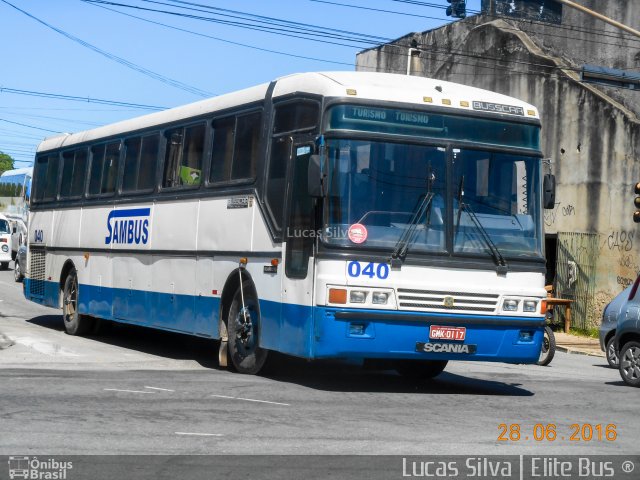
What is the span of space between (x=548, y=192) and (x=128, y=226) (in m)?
7.19

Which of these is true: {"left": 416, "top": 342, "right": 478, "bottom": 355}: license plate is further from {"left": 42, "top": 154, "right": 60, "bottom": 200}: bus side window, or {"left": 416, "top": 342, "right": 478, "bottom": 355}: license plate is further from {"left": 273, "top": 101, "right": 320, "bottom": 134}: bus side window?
{"left": 42, "top": 154, "right": 60, "bottom": 200}: bus side window

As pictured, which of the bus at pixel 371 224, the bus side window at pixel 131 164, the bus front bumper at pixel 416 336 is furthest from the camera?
the bus side window at pixel 131 164

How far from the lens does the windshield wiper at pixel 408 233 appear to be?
491 inches

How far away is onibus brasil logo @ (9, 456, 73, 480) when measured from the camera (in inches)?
291

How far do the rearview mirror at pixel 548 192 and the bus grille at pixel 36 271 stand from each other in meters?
11.3

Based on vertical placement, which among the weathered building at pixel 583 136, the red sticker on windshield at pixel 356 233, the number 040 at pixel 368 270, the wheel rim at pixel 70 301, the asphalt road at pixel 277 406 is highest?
the weathered building at pixel 583 136

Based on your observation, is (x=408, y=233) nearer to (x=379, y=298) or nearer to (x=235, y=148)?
(x=379, y=298)

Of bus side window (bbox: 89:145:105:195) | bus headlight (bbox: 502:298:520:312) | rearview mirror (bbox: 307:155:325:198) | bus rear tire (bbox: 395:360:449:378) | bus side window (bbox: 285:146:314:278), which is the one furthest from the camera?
bus side window (bbox: 89:145:105:195)

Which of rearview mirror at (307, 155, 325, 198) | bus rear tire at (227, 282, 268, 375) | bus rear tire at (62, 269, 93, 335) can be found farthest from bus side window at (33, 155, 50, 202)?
rearview mirror at (307, 155, 325, 198)

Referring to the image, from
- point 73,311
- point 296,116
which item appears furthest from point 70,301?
point 296,116

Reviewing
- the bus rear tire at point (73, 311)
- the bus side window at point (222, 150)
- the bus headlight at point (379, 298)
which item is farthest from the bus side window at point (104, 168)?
the bus headlight at point (379, 298)

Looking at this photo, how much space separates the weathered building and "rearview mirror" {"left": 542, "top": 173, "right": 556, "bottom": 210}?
1432 centimetres

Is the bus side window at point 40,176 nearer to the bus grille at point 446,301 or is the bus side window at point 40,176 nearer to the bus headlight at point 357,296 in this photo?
the bus headlight at point 357,296

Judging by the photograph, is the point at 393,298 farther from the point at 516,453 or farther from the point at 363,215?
the point at 516,453
